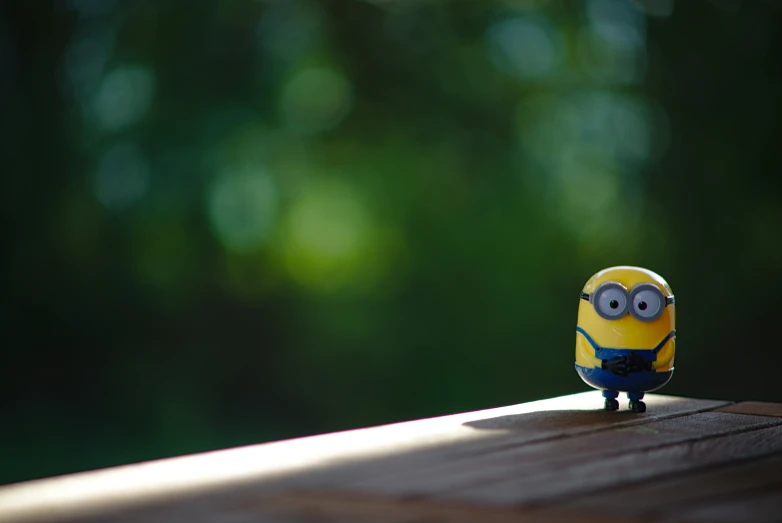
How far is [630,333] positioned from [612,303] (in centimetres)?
6

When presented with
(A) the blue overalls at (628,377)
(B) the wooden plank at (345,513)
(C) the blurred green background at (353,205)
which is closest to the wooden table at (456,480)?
(B) the wooden plank at (345,513)

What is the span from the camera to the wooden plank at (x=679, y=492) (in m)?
0.88

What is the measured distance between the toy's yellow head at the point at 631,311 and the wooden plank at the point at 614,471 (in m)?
0.30

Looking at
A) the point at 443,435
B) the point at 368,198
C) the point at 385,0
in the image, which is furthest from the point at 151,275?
the point at 443,435

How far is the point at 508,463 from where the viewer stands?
44.8 inches

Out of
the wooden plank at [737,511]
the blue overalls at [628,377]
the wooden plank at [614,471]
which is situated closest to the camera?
the wooden plank at [737,511]

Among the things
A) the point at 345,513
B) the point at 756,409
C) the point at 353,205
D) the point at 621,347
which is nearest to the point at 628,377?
the point at 621,347

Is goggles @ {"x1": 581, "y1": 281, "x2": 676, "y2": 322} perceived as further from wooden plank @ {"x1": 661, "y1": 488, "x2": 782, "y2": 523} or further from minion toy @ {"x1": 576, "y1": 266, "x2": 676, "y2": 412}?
wooden plank @ {"x1": 661, "y1": 488, "x2": 782, "y2": 523}

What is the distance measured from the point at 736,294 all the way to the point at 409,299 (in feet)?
5.87

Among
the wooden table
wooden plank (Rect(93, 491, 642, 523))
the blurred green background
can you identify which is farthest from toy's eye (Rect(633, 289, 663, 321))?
the blurred green background

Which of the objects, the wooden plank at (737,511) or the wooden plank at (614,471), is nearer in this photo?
the wooden plank at (737,511)

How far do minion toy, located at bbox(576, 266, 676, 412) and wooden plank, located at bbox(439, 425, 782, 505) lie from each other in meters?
0.27

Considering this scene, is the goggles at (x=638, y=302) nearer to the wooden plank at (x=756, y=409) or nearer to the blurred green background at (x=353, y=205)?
the wooden plank at (x=756, y=409)

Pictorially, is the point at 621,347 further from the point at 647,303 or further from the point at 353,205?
the point at 353,205
